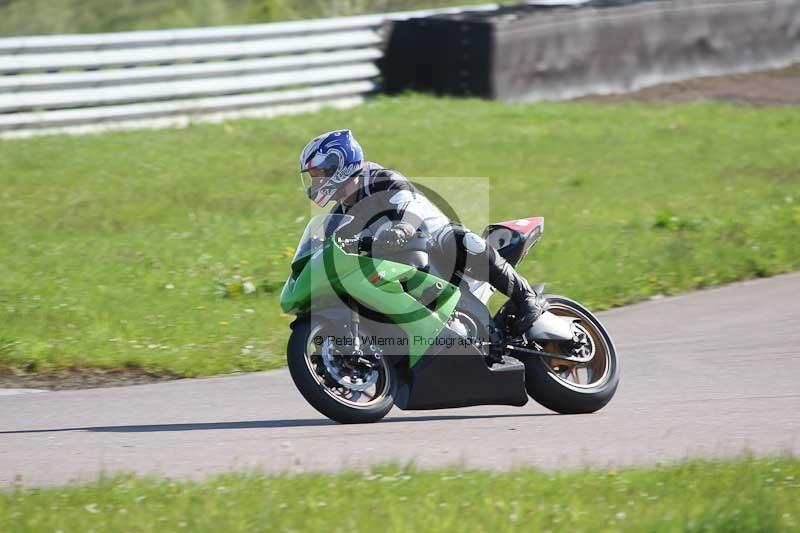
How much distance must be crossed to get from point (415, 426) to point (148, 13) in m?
14.8

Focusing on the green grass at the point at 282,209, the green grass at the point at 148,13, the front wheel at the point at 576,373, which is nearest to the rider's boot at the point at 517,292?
the front wheel at the point at 576,373

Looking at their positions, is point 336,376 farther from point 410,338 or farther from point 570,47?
point 570,47

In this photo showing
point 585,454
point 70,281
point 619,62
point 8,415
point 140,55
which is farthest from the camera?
point 619,62

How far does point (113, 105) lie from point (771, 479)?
41.1 feet

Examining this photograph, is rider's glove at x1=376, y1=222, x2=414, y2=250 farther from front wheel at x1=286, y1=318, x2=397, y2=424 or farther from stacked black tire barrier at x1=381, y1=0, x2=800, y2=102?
stacked black tire barrier at x1=381, y1=0, x2=800, y2=102

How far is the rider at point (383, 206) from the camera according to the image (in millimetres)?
6402

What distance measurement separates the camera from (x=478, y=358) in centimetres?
669

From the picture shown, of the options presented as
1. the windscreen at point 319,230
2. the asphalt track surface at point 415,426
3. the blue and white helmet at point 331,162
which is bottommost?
the asphalt track surface at point 415,426

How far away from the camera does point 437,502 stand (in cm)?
518

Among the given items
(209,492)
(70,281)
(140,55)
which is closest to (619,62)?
(140,55)

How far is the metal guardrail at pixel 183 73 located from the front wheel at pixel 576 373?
10120 millimetres

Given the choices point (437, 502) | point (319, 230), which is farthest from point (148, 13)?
point (437, 502)

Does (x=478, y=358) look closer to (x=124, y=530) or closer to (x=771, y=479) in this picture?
(x=771, y=479)

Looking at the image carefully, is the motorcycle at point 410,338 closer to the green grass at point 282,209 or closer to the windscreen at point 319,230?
the windscreen at point 319,230
